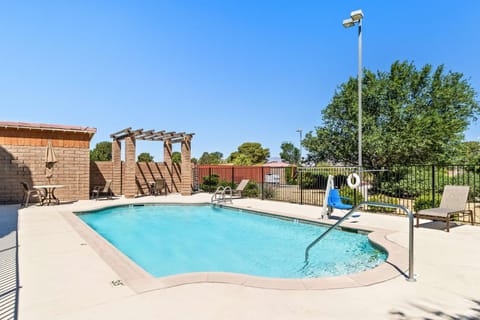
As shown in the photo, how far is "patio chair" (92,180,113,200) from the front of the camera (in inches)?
551

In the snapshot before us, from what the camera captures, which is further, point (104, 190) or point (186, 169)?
point (186, 169)

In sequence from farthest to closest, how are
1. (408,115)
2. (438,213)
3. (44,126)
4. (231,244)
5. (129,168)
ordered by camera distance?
(408,115) < (129,168) < (44,126) < (231,244) < (438,213)

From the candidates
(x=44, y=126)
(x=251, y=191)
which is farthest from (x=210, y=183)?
(x=44, y=126)

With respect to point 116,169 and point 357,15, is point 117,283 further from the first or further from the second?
point 116,169

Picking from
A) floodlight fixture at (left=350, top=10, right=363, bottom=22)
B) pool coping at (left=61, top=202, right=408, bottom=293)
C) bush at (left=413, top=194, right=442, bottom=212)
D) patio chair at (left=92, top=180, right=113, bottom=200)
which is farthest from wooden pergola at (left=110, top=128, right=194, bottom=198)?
bush at (left=413, top=194, right=442, bottom=212)

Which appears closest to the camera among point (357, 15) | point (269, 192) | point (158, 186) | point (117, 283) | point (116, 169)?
point (117, 283)

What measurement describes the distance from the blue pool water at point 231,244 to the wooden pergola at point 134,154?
12.1 ft

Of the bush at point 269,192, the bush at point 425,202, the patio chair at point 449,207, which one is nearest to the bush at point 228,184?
the bush at point 269,192

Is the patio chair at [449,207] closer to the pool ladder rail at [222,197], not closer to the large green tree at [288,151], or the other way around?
the pool ladder rail at [222,197]

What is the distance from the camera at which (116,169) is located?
15555 millimetres

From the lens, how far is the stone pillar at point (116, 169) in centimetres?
1556

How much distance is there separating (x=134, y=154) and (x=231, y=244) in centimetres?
940

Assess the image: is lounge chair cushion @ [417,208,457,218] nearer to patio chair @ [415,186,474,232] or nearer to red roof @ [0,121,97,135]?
patio chair @ [415,186,474,232]

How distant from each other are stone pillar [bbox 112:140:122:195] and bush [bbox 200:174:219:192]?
4903 millimetres
